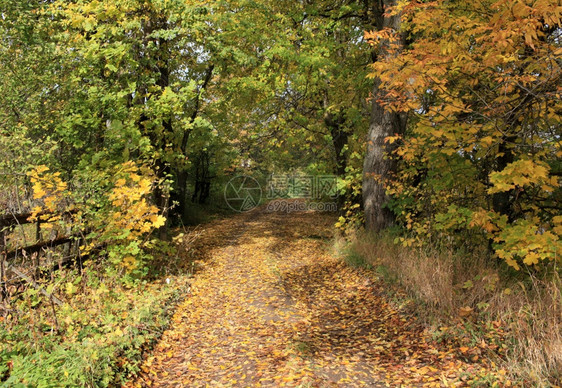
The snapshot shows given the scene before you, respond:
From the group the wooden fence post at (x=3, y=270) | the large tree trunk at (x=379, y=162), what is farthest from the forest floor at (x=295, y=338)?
the wooden fence post at (x=3, y=270)

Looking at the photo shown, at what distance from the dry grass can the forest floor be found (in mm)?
356

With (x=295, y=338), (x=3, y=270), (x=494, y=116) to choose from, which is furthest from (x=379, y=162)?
(x=3, y=270)

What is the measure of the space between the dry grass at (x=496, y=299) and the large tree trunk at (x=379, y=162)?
1633mm

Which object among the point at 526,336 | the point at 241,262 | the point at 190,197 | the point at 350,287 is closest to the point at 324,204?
the point at 190,197

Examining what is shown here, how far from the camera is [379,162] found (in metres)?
7.75

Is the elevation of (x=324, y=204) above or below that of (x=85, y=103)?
below

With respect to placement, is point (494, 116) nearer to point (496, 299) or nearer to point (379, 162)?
point (496, 299)

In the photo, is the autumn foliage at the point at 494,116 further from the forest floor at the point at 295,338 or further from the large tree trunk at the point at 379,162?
the forest floor at the point at 295,338

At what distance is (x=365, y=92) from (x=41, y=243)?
907cm

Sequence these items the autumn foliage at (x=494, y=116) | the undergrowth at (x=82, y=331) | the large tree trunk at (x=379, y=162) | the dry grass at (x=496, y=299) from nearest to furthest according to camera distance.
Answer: the dry grass at (x=496, y=299) → the undergrowth at (x=82, y=331) → the autumn foliage at (x=494, y=116) → the large tree trunk at (x=379, y=162)

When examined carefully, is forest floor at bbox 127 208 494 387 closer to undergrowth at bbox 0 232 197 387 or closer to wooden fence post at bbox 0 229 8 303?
undergrowth at bbox 0 232 197 387

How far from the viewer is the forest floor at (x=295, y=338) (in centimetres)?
372

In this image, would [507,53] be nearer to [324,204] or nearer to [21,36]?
[21,36]

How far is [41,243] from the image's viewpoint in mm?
5148
